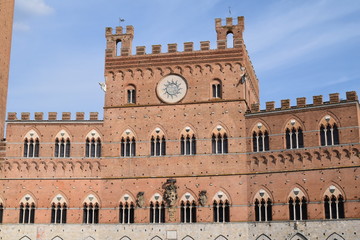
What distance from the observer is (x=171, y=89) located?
139 feet

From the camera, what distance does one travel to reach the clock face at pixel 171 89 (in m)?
42.2

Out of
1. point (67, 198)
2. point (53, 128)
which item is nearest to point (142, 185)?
point (67, 198)

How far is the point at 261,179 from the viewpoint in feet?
128

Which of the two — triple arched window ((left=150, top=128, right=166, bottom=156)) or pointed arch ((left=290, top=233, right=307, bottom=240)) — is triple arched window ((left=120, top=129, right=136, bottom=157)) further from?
pointed arch ((left=290, top=233, right=307, bottom=240))

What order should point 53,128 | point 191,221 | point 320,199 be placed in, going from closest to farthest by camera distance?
point 320,199, point 191,221, point 53,128

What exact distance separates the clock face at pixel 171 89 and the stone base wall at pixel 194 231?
9637 mm

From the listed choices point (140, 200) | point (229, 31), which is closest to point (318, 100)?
point (229, 31)

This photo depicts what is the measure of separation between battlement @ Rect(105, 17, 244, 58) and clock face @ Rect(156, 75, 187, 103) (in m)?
2.35

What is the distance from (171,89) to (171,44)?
3742 mm

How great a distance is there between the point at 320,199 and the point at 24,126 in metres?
22.7

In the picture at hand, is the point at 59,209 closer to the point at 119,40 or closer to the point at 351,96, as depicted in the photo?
the point at 119,40

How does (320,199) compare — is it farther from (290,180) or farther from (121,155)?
(121,155)

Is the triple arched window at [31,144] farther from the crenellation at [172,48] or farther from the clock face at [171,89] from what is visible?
the crenellation at [172,48]

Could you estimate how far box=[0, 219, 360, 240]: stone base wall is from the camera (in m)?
36.1
